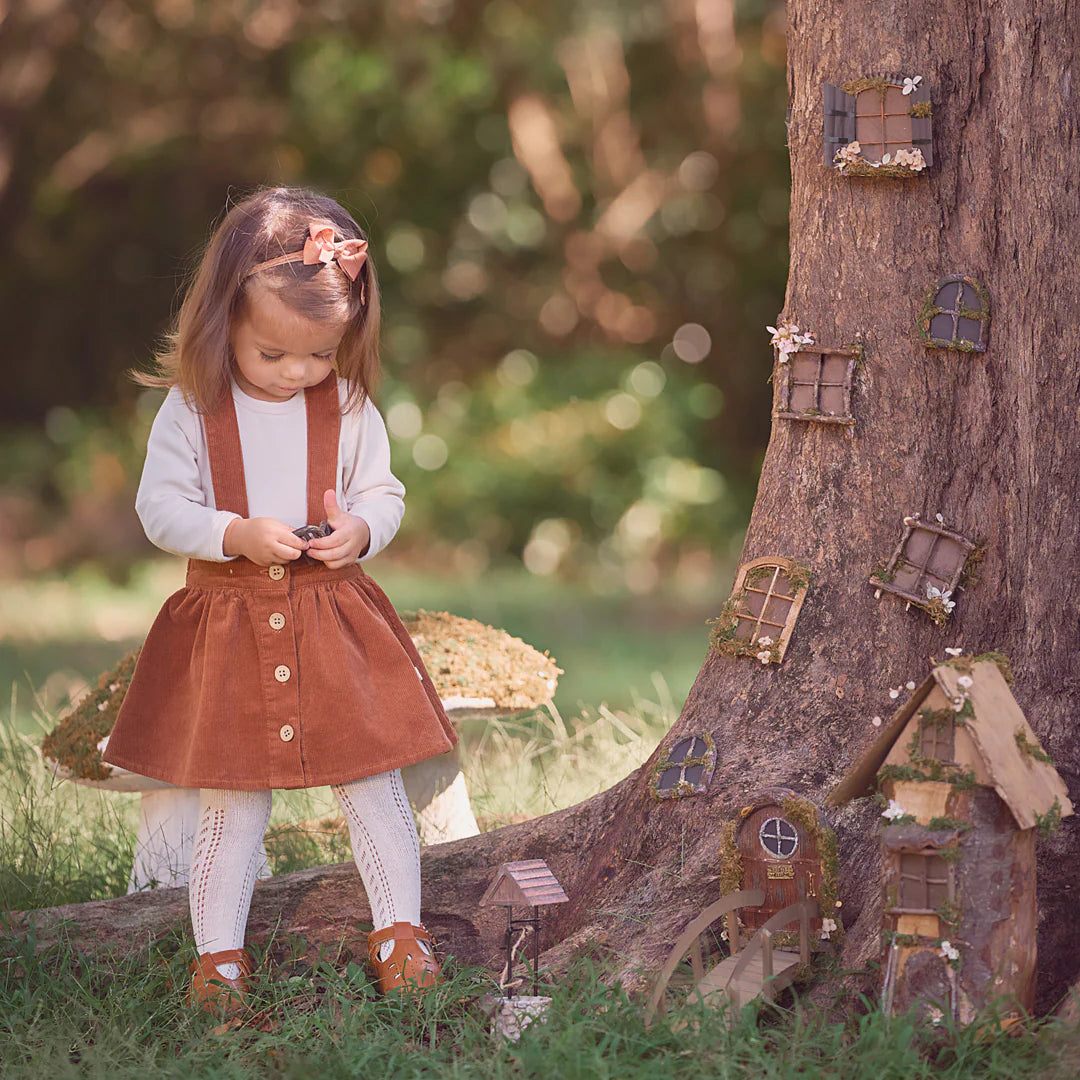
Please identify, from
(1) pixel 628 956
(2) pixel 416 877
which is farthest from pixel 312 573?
(1) pixel 628 956

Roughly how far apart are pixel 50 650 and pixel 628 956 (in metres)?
6.52

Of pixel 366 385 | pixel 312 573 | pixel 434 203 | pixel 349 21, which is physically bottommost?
pixel 312 573

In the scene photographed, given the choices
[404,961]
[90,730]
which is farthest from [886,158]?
[90,730]

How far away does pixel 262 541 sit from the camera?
9.84 feet

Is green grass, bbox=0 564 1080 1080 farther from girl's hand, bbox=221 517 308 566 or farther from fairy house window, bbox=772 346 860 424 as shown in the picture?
fairy house window, bbox=772 346 860 424

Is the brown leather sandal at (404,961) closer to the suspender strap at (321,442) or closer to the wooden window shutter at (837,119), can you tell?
the suspender strap at (321,442)

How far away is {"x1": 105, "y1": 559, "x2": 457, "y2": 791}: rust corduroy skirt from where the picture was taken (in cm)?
306

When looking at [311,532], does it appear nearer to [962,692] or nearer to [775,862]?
[775,862]

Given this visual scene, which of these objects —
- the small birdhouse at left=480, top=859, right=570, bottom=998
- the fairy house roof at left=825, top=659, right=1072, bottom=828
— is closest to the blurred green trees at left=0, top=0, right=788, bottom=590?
the small birdhouse at left=480, top=859, right=570, bottom=998

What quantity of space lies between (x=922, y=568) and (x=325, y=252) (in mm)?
1509

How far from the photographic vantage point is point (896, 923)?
2537 mm

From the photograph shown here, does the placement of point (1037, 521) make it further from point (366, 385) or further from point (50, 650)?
point (50, 650)

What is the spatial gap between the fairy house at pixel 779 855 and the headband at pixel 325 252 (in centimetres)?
149

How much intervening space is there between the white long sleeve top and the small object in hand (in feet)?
0.24
